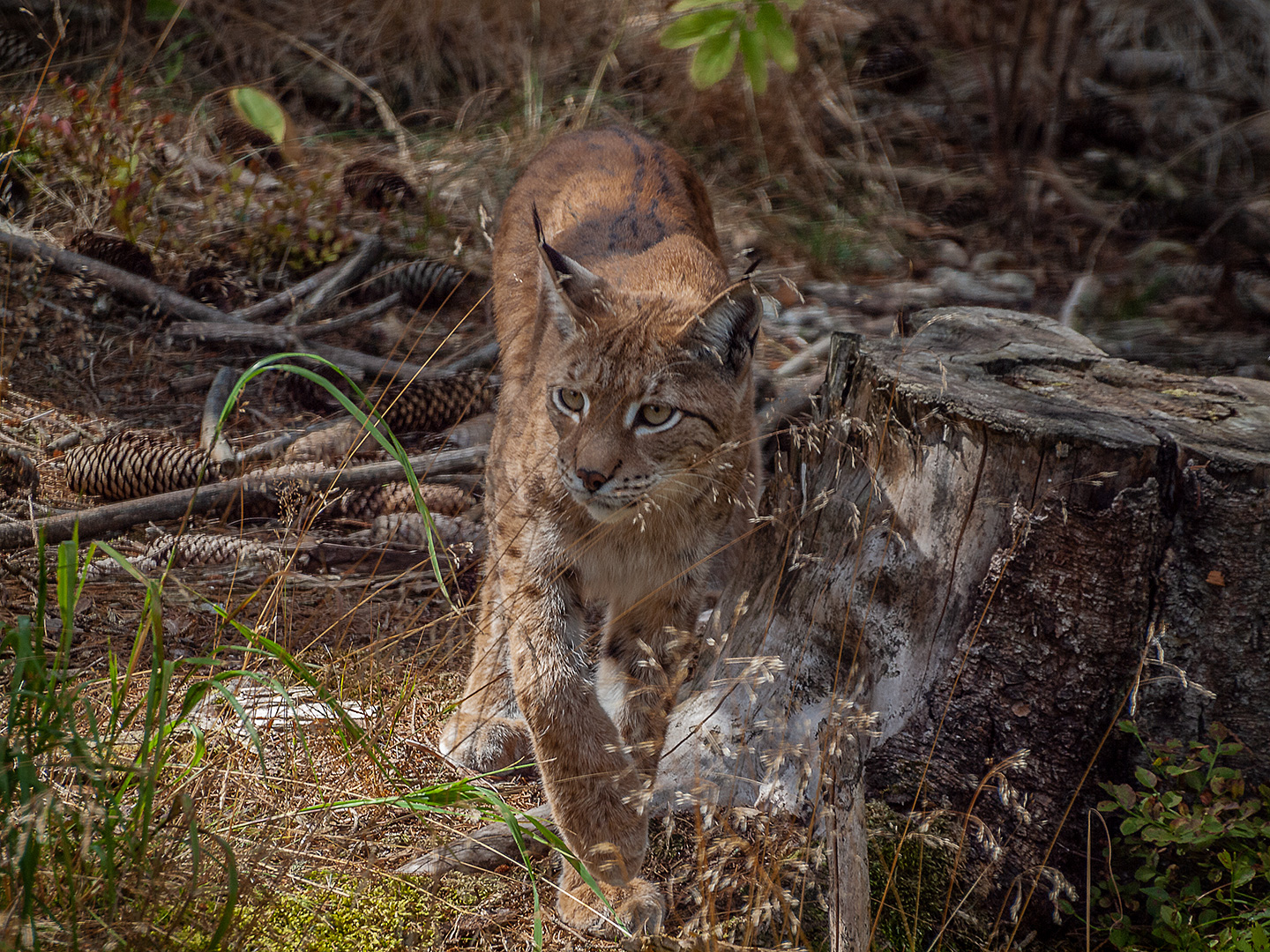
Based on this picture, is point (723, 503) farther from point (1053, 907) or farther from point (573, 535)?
point (1053, 907)

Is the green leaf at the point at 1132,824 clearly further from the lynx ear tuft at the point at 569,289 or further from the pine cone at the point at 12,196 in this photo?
the pine cone at the point at 12,196

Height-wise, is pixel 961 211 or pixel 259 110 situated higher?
pixel 259 110

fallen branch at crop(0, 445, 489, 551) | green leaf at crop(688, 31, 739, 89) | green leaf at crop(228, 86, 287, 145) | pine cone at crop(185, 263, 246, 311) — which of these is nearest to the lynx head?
fallen branch at crop(0, 445, 489, 551)

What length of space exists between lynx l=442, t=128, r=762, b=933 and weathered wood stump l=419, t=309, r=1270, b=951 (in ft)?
0.91

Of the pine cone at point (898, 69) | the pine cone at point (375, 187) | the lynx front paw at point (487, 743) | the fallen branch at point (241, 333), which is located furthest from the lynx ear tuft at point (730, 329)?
the pine cone at point (898, 69)

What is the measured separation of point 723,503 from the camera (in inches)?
114

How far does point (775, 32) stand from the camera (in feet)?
10.1

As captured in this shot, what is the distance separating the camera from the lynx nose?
248 centimetres

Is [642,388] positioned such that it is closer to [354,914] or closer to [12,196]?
[354,914]

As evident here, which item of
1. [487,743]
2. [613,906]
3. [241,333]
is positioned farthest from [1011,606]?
[241,333]

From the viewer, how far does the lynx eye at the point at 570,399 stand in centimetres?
272

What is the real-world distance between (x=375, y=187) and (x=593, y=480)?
13.3 feet

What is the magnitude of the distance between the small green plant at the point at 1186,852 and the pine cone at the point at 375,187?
5.00 meters

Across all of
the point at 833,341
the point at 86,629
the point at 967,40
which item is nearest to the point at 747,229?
the point at 967,40
